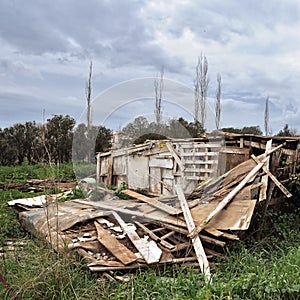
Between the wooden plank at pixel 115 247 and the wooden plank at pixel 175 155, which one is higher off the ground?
the wooden plank at pixel 175 155

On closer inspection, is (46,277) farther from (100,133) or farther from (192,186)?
(192,186)

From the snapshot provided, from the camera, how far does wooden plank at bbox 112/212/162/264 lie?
13.5ft

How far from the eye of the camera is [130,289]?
11.4 feet

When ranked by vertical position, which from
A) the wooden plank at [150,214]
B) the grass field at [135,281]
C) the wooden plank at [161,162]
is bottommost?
the grass field at [135,281]

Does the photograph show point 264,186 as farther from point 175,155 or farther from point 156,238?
point 156,238

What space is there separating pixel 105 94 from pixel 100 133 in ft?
2.57

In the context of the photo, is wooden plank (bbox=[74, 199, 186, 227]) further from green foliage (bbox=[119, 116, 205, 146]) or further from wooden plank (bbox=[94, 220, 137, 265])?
green foliage (bbox=[119, 116, 205, 146])

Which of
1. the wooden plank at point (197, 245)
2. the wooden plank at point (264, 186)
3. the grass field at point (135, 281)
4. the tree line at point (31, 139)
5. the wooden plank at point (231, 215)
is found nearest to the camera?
the grass field at point (135, 281)

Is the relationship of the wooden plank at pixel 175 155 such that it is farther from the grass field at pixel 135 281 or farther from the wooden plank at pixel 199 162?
the grass field at pixel 135 281

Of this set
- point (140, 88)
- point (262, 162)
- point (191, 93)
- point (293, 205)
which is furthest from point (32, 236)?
point (293, 205)

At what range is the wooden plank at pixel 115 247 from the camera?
13.4ft

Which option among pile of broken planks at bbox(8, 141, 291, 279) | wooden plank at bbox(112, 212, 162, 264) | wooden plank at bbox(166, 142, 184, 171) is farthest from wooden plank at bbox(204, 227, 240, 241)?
wooden plank at bbox(166, 142, 184, 171)

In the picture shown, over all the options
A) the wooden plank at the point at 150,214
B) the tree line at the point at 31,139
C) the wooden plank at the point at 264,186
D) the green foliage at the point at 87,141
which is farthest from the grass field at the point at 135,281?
the tree line at the point at 31,139

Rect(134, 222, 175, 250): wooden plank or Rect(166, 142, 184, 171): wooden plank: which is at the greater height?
Rect(166, 142, 184, 171): wooden plank
